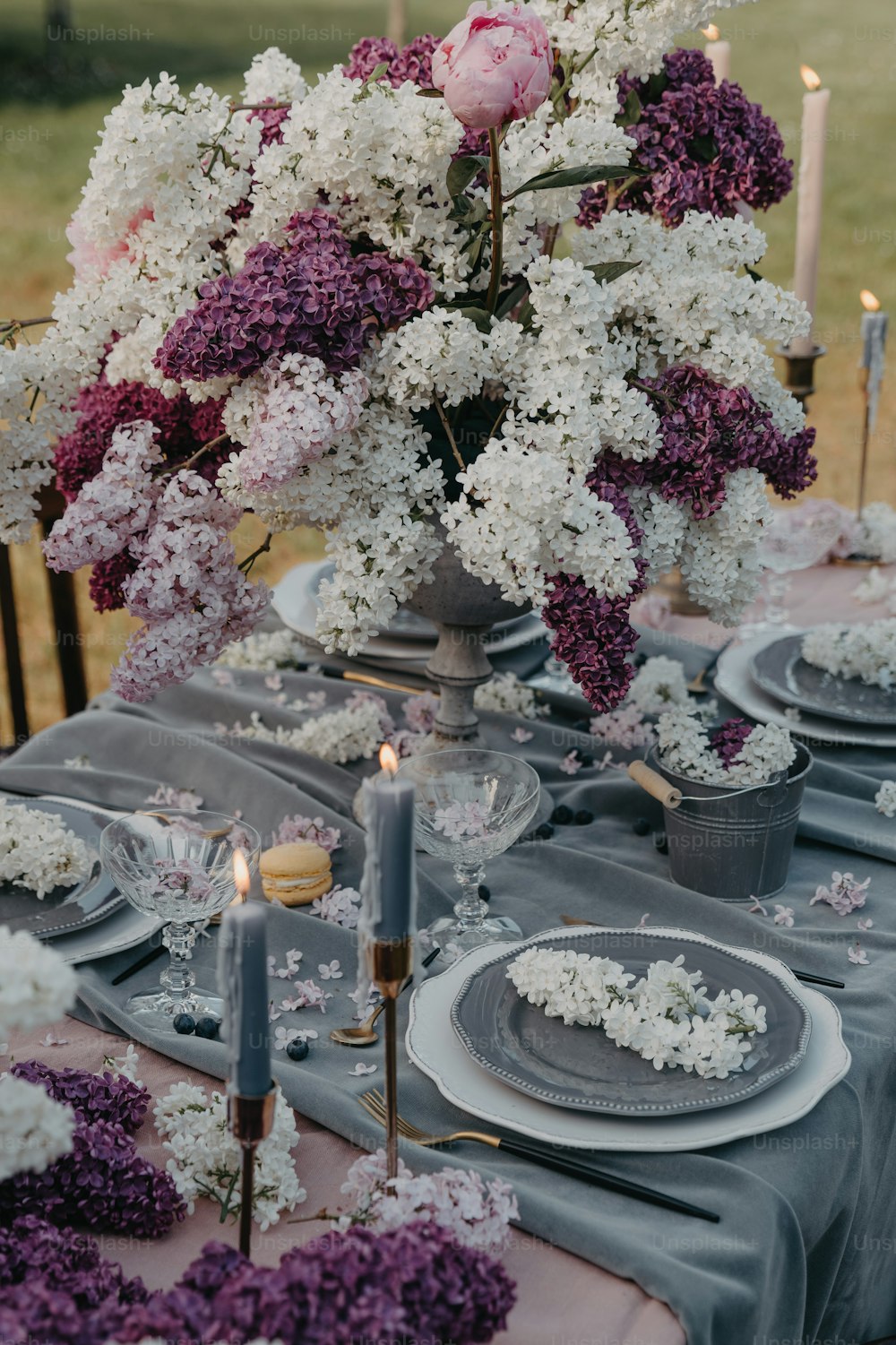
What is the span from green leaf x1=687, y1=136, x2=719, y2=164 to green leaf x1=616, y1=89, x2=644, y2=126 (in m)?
0.08

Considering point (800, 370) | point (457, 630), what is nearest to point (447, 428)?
point (457, 630)

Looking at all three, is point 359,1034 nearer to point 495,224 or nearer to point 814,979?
point 814,979

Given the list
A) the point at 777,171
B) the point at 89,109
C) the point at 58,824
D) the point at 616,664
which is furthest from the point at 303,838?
the point at 89,109

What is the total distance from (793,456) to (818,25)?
11.1 metres

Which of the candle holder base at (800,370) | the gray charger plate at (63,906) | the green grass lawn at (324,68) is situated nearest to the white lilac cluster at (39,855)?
the gray charger plate at (63,906)

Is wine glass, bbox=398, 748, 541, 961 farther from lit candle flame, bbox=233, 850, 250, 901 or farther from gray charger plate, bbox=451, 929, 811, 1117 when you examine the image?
lit candle flame, bbox=233, 850, 250, 901

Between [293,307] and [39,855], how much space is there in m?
0.70

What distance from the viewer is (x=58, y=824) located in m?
1.70

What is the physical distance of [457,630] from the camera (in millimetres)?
1923

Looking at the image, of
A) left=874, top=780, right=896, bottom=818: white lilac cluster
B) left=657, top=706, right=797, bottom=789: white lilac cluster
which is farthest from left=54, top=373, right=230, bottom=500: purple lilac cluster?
left=874, top=780, right=896, bottom=818: white lilac cluster

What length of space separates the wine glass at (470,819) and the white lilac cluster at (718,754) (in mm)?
205

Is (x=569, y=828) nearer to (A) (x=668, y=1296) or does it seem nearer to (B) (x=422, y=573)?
(B) (x=422, y=573)

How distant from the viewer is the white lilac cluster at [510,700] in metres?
2.26

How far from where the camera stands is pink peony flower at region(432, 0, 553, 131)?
54.0 inches
